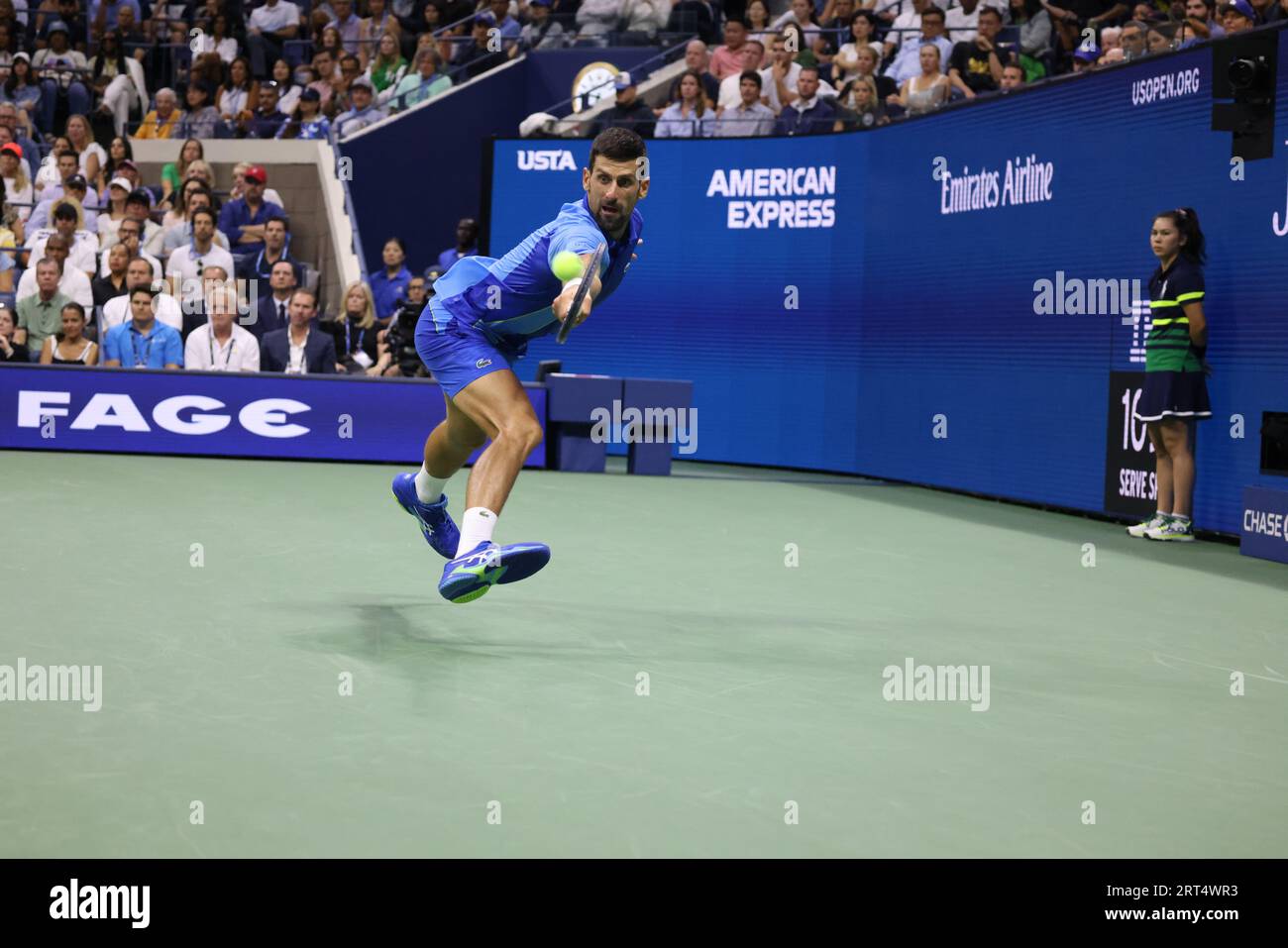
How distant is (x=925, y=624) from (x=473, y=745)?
313cm

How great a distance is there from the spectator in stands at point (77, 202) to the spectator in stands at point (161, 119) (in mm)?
2683

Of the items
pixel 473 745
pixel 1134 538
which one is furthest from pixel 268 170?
pixel 473 745

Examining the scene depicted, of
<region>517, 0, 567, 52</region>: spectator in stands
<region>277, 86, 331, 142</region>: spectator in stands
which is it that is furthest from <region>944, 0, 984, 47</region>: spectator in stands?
<region>277, 86, 331, 142</region>: spectator in stands

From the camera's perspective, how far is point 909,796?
4.38 meters

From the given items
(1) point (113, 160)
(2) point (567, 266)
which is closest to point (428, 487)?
(2) point (567, 266)

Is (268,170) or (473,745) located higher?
(268,170)

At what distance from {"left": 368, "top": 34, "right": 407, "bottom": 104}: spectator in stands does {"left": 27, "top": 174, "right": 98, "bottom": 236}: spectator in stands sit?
15.6ft

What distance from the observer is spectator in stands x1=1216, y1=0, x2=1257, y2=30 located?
12.2m

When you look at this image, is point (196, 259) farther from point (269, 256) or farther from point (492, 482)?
point (492, 482)

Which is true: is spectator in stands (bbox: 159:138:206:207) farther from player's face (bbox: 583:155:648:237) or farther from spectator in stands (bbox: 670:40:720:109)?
player's face (bbox: 583:155:648:237)

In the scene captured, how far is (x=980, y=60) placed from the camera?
15.4 metres

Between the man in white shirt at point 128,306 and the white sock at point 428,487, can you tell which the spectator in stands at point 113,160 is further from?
the white sock at point 428,487
